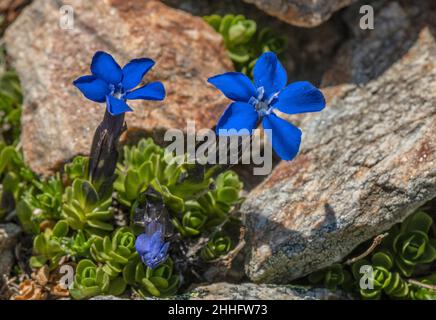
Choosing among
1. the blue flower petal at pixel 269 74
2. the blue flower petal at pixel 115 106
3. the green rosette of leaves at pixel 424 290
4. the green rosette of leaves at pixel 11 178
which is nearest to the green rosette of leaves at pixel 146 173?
the green rosette of leaves at pixel 11 178

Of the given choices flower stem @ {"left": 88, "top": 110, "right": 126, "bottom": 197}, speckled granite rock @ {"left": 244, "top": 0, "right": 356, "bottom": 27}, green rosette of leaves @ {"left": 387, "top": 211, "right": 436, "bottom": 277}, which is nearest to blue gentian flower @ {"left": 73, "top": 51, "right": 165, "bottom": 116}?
flower stem @ {"left": 88, "top": 110, "right": 126, "bottom": 197}

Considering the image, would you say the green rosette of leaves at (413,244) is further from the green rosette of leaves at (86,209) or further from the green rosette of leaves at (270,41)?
the green rosette of leaves at (86,209)

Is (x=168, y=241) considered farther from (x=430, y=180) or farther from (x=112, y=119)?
(x=430, y=180)

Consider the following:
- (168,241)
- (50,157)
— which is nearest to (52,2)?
(50,157)

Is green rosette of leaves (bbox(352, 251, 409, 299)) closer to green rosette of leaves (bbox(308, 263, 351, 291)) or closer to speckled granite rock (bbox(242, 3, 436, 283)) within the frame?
green rosette of leaves (bbox(308, 263, 351, 291))

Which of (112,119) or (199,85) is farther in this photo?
(199,85)

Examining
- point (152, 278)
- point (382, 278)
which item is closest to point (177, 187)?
point (152, 278)

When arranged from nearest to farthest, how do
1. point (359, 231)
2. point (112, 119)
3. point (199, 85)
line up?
point (112, 119)
point (359, 231)
point (199, 85)
